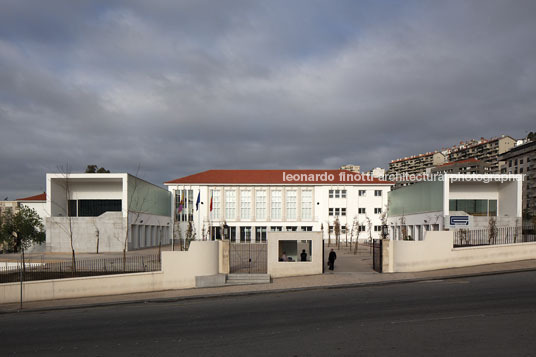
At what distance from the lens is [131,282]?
2375cm

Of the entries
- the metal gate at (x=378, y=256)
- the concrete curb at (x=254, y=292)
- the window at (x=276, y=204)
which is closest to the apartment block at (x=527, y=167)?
the window at (x=276, y=204)

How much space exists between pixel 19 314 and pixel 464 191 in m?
51.2

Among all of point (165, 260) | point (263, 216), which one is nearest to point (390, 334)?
point (165, 260)

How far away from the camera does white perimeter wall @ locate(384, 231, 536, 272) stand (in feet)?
88.6

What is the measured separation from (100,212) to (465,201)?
47.7 m

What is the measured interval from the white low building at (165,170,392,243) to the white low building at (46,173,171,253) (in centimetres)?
890

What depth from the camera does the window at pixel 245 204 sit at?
71.8m

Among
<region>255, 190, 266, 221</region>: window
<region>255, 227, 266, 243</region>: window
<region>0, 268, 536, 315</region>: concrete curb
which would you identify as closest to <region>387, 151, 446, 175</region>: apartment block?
Answer: <region>255, 190, 266, 221</region>: window

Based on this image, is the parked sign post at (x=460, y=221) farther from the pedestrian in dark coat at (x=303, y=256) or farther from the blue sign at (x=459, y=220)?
the pedestrian in dark coat at (x=303, y=256)

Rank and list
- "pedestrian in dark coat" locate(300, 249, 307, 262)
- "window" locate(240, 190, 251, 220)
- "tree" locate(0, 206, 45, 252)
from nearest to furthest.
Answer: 1. "pedestrian in dark coat" locate(300, 249, 307, 262)
2. "tree" locate(0, 206, 45, 252)
3. "window" locate(240, 190, 251, 220)

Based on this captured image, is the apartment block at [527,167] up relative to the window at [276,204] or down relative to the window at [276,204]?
Answer: up

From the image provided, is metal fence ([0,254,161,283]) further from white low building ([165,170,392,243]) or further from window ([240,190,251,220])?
window ([240,190,251,220])

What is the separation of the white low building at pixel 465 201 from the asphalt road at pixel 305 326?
31.6 meters

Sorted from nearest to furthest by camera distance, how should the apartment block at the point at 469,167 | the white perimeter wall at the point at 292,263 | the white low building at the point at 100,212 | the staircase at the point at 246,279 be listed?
the staircase at the point at 246,279
the white perimeter wall at the point at 292,263
the white low building at the point at 100,212
the apartment block at the point at 469,167
